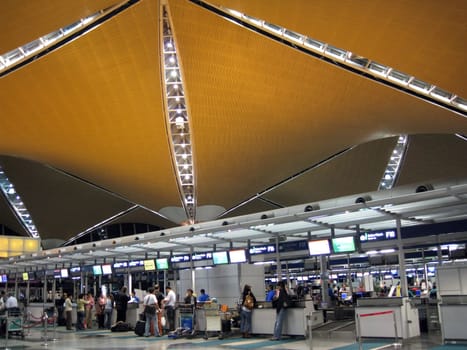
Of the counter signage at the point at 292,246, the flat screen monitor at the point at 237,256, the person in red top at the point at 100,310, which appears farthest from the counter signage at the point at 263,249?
the person in red top at the point at 100,310

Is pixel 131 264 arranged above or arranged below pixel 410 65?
below

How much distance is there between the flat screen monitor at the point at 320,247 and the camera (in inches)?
676

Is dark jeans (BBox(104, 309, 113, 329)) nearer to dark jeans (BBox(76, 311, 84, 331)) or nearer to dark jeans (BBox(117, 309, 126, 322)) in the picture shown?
dark jeans (BBox(76, 311, 84, 331))

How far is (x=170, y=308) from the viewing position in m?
19.7

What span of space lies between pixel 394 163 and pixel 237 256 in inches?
997

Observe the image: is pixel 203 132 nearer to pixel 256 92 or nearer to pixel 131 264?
pixel 256 92

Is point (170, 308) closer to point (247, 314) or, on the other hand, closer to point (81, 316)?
point (247, 314)

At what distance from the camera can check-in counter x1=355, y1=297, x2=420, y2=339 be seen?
13.7 metres

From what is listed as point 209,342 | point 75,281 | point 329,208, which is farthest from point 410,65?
point 75,281

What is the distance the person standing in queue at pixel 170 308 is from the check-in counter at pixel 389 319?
305 inches

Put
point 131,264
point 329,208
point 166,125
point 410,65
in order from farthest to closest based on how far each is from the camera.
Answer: point 166,125 < point 131,264 < point 410,65 < point 329,208

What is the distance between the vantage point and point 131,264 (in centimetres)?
2728

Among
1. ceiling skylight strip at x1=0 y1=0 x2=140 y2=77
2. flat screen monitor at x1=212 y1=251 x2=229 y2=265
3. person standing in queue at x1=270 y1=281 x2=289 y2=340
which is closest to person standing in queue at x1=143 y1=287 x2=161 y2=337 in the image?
flat screen monitor at x1=212 y1=251 x2=229 y2=265

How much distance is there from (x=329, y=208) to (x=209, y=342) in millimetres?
5753
